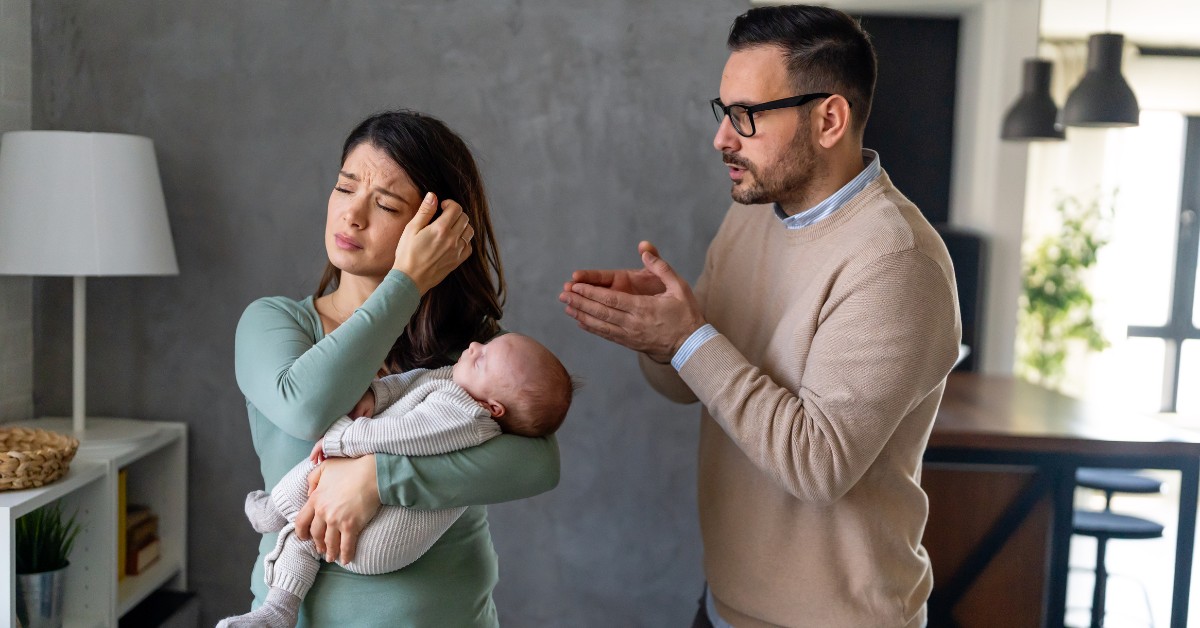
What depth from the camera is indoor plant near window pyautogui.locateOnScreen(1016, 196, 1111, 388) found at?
4.85 m

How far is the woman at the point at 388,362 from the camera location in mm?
1209

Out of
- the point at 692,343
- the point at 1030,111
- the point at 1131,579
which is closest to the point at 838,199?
the point at 692,343

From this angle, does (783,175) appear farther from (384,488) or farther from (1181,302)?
(1181,302)

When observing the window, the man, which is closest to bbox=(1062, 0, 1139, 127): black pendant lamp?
the window

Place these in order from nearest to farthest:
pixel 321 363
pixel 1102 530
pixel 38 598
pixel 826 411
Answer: pixel 321 363
pixel 826 411
pixel 38 598
pixel 1102 530

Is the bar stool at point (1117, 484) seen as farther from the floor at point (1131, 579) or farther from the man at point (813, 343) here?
the man at point (813, 343)

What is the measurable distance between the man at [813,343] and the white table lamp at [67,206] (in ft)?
4.08

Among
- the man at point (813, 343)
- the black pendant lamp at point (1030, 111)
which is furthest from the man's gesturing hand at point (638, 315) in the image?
the black pendant lamp at point (1030, 111)

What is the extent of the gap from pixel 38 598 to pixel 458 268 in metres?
1.37

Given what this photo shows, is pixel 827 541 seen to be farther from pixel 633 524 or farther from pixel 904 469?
pixel 633 524

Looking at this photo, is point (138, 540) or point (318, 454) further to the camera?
point (138, 540)

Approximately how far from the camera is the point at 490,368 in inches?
52.8

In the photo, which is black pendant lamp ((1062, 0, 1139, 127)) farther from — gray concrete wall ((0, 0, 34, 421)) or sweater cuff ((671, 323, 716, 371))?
gray concrete wall ((0, 0, 34, 421))

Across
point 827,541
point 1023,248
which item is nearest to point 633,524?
point 827,541
